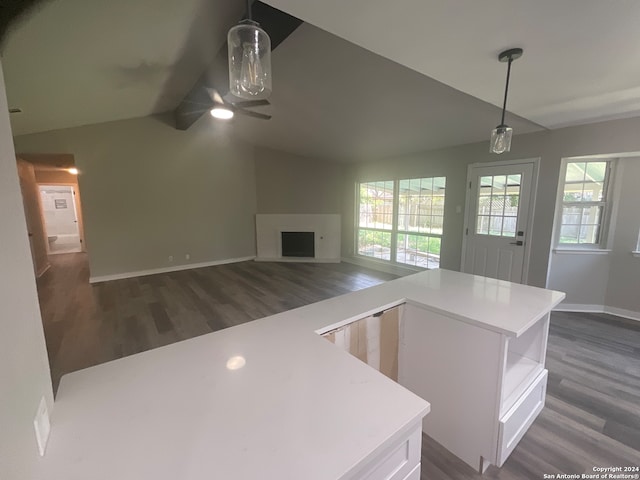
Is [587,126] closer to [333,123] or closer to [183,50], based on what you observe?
[333,123]

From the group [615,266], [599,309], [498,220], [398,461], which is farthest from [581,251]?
[398,461]

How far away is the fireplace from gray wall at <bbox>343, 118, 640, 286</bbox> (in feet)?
8.38

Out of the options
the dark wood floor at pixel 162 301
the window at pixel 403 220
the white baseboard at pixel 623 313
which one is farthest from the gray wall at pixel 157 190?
the white baseboard at pixel 623 313

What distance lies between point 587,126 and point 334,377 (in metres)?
4.13

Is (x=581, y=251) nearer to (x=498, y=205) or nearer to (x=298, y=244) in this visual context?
(x=498, y=205)

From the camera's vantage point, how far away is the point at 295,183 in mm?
6625

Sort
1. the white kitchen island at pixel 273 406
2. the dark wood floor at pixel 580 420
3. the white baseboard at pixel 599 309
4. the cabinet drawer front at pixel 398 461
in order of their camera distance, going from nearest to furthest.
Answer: the white kitchen island at pixel 273 406 < the cabinet drawer front at pixel 398 461 < the dark wood floor at pixel 580 420 < the white baseboard at pixel 599 309

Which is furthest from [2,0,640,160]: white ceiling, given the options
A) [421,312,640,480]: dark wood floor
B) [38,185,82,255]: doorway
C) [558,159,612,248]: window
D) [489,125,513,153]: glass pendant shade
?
[38,185,82,255]: doorway

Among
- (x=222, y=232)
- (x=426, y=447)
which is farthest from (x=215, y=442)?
(x=222, y=232)

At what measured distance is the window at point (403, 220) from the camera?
4.85m

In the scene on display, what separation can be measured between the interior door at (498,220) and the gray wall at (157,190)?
4.68m

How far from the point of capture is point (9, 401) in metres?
0.54

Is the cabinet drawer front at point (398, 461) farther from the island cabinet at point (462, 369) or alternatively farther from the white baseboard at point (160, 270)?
the white baseboard at point (160, 270)

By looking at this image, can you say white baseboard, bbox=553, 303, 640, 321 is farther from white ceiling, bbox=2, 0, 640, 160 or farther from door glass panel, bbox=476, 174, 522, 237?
white ceiling, bbox=2, 0, 640, 160
